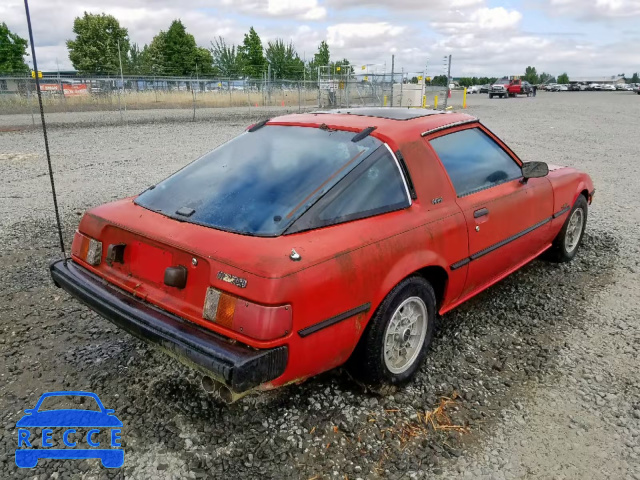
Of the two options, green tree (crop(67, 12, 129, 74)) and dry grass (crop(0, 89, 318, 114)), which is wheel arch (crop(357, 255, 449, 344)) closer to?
dry grass (crop(0, 89, 318, 114))

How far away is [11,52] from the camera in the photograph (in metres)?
37.0

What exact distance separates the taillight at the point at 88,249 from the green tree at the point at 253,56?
48138 millimetres

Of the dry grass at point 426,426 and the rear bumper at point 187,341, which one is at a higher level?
the rear bumper at point 187,341

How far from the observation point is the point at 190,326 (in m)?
2.36

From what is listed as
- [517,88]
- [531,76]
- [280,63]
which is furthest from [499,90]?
[531,76]

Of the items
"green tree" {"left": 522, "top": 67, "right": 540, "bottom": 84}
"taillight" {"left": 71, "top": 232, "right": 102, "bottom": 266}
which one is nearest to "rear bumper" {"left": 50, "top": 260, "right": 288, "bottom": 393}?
"taillight" {"left": 71, "top": 232, "right": 102, "bottom": 266}

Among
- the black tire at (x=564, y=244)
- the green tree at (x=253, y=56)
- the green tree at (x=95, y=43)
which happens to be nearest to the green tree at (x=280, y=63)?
the green tree at (x=253, y=56)

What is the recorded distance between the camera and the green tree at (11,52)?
36.0 metres

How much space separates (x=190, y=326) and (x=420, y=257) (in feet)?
4.20

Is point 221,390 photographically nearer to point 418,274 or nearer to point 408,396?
point 408,396

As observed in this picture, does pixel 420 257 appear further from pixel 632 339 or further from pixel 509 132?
pixel 509 132

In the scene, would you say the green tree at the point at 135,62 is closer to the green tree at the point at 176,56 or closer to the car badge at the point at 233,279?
the green tree at the point at 176,56

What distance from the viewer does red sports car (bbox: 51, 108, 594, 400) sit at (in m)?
2.23

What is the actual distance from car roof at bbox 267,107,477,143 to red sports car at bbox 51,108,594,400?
16 mm
